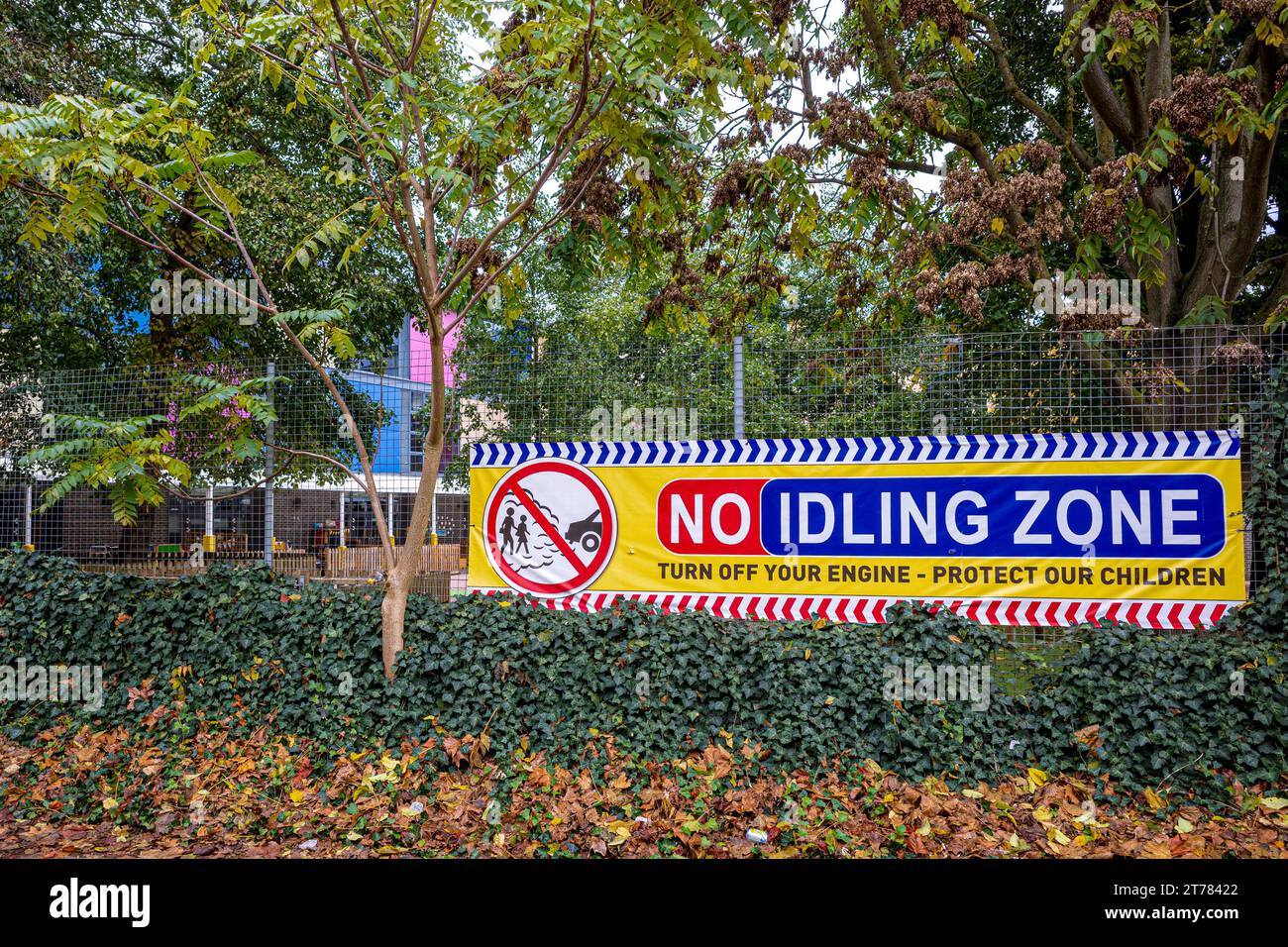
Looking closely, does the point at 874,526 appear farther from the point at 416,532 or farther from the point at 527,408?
the point at 416,532

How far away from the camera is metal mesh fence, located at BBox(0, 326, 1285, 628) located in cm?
597

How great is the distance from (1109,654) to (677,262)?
5279 mm

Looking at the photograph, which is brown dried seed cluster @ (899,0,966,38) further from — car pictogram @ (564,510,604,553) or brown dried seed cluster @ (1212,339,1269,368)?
car pictogram @ (564,510,604,553)

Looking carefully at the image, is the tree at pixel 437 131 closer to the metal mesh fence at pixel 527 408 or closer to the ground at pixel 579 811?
the metal mesh fence at pixel 527 408

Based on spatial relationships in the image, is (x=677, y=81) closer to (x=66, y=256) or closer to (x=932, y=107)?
(x=932, y=107)

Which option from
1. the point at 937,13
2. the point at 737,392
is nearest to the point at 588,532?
the point at 737,392

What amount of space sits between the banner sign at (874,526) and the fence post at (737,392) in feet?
0.54

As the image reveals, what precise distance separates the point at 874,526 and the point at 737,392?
60.5 inches

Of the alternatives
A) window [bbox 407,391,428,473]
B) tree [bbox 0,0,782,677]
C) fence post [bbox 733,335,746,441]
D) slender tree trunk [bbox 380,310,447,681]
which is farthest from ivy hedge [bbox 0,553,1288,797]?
window [bbox 407,391,428,473]

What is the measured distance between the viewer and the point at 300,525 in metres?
7.59

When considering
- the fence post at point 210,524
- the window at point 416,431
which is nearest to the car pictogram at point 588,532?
the window at point 416,431

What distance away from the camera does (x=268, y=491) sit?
732cm

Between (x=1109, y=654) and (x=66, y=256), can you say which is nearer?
(x=1109, y=654)
